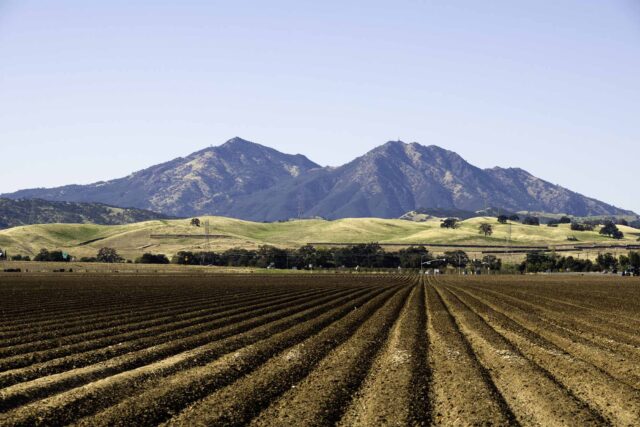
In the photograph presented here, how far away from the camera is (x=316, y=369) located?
2052 cm

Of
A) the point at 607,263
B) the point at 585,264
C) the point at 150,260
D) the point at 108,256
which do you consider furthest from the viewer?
the point at 108,256

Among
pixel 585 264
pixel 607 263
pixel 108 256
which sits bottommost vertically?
pixel 585 264

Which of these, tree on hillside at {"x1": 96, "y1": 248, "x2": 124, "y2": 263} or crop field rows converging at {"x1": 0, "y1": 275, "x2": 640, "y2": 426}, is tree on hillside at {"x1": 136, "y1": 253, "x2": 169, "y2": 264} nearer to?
tree on hillside at {"x1": 96, "y1": 248, "x2": 124, "y2": 263}

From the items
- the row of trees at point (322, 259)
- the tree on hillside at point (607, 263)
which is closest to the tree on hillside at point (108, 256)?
the row of trees at point (322, 259)

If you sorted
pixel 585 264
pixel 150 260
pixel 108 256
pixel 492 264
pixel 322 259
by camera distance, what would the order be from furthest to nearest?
pixel 108 256 → pixel 492 264 → pixel 322 259 → pixel 150 260 → pixel 585 264

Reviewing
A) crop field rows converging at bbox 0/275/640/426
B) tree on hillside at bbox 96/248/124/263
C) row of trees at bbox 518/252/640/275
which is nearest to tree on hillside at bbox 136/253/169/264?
tree on hillside at bbox 96/248/124/263

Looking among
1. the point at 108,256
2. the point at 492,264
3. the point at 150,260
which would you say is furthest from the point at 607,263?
the point at 108,256

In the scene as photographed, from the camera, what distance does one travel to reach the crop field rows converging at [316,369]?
595 inches

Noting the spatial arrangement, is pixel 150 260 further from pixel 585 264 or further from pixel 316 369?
pixel 316 369

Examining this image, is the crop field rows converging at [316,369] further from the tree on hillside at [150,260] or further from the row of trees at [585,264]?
the tree on hillside at [150,260]

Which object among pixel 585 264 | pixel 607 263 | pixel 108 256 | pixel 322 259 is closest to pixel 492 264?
pixel 585 264

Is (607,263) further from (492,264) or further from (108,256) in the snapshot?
(108,256)

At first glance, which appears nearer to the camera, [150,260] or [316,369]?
[316,369]

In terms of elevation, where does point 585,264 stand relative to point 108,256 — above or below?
below
